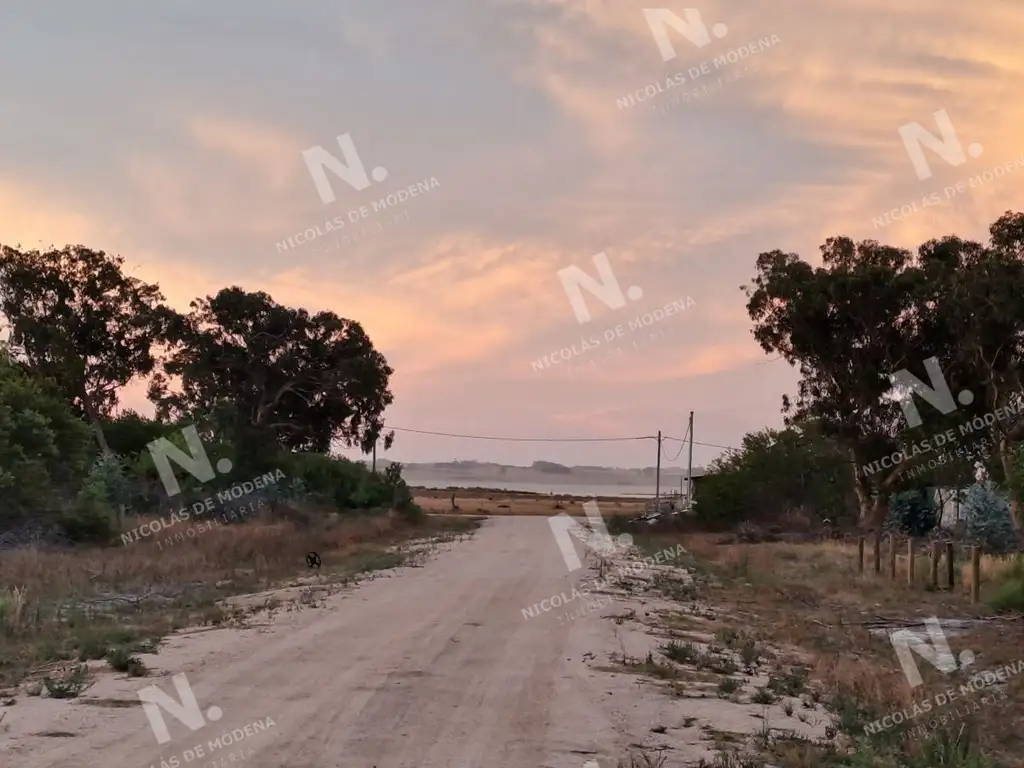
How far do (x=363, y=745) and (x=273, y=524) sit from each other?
25258 mm

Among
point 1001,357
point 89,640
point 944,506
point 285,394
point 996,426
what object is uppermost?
point 285,394

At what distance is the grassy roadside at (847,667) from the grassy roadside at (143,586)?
6.30 meters

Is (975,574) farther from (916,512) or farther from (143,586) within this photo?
(916,512)

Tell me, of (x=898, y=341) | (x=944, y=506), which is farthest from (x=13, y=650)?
(x=944, y=506)

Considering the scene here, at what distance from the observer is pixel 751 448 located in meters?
51.2

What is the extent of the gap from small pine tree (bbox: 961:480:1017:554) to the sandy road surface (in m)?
23.0

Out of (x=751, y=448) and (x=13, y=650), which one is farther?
(x=751, y=448)


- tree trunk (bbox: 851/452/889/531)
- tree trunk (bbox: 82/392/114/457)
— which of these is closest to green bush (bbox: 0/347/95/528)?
tree trunk (bbox: 82/392/114/457)

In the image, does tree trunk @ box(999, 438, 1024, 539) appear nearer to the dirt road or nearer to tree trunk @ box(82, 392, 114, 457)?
the dirt road

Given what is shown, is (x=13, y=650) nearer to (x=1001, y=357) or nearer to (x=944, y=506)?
(x=1001, y=357)

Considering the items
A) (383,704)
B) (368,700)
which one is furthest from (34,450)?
(383,704)

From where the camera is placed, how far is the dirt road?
22.2ft

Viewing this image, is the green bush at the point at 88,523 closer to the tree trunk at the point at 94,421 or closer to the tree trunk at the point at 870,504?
the tree trunk at the point at 94,421

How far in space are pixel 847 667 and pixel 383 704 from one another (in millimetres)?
5912
